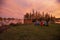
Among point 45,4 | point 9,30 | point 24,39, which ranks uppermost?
point 45,4

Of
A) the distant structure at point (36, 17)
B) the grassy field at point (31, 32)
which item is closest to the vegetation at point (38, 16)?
the distant structure at point (36, 17)

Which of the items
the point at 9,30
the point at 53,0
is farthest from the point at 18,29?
the point at 53,0

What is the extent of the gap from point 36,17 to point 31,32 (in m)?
0.28

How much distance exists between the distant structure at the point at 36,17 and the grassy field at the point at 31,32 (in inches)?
3.6

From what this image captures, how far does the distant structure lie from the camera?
5.74ft

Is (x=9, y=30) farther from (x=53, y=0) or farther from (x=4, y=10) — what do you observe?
(x=53, y=0)

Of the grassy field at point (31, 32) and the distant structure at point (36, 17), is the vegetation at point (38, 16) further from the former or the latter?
the grassy field at point (31, 32)

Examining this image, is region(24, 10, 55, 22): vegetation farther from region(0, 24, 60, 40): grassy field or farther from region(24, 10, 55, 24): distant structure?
region(0, 24, 60, 40): grassy field

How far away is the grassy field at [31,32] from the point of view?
Answer: 5.38 ft

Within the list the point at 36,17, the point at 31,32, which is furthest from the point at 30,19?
the point at 31,32

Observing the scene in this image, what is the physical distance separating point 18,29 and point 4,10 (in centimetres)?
41

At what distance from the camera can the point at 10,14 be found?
177cm

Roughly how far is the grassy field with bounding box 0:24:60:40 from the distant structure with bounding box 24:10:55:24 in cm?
9

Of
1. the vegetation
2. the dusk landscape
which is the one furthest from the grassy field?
the vegetation
